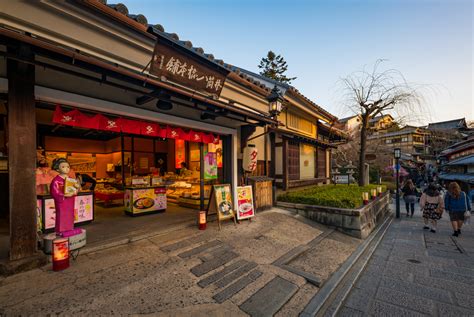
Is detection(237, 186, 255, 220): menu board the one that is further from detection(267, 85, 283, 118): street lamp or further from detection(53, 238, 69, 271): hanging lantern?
detection(53, 238, 69, 271): hanging lantern

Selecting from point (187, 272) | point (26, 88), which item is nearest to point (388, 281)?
point (187, 272)

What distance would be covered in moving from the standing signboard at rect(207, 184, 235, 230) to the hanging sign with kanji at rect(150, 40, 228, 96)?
3.23 meters

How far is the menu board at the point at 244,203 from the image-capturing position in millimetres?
7809

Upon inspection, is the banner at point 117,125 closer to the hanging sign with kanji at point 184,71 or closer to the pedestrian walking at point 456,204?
the hanging sign with kanji at point 184,71

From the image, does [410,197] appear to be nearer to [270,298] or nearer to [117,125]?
[270,298]

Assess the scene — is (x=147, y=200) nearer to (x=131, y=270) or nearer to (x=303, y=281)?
(x=131, y=270)

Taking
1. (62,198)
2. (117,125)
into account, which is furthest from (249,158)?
(62,198)

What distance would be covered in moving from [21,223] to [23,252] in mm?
550

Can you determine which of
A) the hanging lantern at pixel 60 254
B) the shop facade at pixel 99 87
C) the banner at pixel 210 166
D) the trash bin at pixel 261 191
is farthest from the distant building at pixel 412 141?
the hanging lantern at pixel 60 254

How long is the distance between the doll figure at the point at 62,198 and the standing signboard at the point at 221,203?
3892mm

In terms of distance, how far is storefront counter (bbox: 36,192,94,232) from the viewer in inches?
228

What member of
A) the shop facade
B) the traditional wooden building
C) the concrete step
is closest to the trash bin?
the shop facade

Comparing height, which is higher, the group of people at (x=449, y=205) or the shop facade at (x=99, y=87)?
the shop facade at (x=99, y=87)

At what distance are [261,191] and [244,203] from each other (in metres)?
1.66
